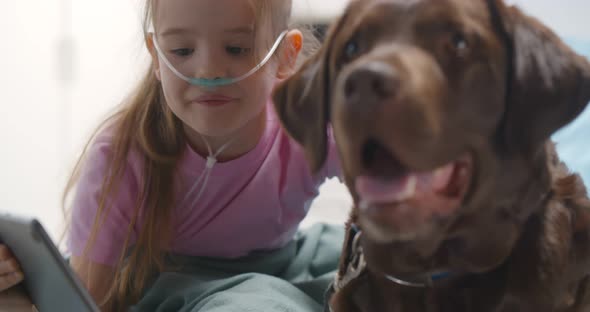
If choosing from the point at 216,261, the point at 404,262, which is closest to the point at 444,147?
the point at 404,262

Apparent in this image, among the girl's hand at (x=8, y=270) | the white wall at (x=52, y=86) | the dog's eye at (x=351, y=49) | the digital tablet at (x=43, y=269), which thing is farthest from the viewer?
the white wall at (x=52, y=86)

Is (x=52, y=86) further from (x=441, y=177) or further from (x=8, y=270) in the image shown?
(x=441, y=177)

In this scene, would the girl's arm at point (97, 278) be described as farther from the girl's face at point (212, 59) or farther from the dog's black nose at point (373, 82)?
the dog's black nose at point (373, 82)

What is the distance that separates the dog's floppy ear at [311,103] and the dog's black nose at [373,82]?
0.16m

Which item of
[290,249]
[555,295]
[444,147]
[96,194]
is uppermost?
[444,147]

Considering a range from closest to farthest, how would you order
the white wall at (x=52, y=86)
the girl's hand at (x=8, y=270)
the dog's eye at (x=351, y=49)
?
the dog's eye at (x=351, y=49) < the girl's hand at (x=8, y=270) < the white wall at (x=52, y=86)

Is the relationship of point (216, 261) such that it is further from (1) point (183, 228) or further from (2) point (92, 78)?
(2) point (92, 78)

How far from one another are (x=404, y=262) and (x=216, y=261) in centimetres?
77

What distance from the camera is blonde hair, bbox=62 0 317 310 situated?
134 cm

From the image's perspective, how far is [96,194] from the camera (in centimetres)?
137

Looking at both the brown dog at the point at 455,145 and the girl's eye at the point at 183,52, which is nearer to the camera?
the brown dog at the point at 455,145

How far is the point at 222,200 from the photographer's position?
4.58ft

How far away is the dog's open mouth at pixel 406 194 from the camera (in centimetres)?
61

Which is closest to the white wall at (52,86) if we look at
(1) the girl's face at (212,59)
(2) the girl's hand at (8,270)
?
(1) the girl's face at (212,59)
